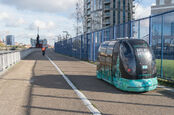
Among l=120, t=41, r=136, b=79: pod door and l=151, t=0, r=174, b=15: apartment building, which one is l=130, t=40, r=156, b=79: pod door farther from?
l=151, t=0, r=174, b=15: apartment building

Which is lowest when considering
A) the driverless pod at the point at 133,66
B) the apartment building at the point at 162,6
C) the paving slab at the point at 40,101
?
the paving slab at the point at 40,101

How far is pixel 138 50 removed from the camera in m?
6.76

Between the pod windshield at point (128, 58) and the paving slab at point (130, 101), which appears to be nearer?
the paving slab at point (130, 101)

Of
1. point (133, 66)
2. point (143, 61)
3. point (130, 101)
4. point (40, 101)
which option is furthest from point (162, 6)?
point (40, 101)

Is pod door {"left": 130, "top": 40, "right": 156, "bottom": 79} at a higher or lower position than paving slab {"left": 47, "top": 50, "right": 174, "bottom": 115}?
higher

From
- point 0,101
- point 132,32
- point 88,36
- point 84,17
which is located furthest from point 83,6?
point 0,101

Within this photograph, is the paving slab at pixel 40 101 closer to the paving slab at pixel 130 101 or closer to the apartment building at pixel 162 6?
the paving slab at pixel 130 101

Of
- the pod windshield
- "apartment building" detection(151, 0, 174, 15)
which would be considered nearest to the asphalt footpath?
the pod windshield

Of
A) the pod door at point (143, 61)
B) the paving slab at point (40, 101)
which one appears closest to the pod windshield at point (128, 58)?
the pod door at point (143, 61)

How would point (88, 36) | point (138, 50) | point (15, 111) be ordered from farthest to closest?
point (88, 36)
point (138, 50)
point (15, 111)

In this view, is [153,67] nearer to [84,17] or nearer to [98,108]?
[98,108]

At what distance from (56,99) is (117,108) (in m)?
2.10

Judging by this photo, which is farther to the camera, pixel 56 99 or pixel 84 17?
pixel 84 17

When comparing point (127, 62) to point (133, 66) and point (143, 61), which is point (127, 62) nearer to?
point (133, 66)
